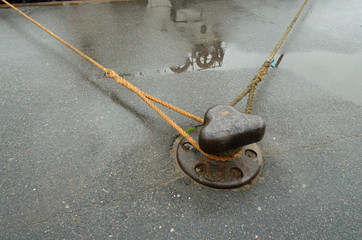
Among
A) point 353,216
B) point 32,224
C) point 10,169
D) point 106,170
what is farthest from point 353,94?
point 10,169

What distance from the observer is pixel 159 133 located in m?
2.21

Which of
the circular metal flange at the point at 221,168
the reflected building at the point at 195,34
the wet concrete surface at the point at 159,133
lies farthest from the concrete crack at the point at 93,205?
the reflected building at the point at 195,34

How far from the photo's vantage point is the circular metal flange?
5.80ft

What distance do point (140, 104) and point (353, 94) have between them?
8.17 feet

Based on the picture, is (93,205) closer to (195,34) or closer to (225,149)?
(225,149)

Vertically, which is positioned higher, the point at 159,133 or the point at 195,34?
the point at 195,34

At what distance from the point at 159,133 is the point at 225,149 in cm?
81

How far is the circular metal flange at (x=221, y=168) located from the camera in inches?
69.6

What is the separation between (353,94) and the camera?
9.18 feet

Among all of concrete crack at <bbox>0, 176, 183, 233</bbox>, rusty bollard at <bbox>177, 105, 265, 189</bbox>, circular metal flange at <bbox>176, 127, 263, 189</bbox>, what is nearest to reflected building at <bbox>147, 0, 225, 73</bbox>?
rusty bollard at <bbox>177, 105, 265, 189</bbox>

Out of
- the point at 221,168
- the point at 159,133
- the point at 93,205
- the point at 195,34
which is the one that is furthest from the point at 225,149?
the point at 195,34

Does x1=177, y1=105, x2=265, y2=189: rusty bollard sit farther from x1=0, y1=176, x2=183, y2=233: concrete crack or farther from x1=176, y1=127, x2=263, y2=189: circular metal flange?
x1=0, y1=176, x2=183, y2=233: concrete crack

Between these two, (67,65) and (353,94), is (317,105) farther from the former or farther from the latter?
(67,65)

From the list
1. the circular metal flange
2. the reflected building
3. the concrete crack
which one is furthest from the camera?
the reflected building
